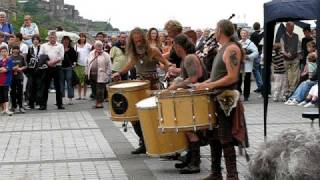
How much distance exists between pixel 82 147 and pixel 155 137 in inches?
99.6

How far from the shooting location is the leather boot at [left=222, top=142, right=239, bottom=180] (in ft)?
20.6

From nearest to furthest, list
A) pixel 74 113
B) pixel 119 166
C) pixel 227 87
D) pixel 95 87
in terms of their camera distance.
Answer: pixel 227 87 < pixel 119 166 < pixel 74 113 < pixel 95 87

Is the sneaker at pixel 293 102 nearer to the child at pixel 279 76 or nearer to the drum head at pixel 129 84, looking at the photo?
the child at pixel 279 76

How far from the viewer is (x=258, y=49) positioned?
715 inches

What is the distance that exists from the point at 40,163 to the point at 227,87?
302 cm

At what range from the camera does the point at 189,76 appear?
6918 mm

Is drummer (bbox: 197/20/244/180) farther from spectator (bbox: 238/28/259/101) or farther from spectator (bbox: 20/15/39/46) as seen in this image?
spectator (bbox: 20/15/39/46)

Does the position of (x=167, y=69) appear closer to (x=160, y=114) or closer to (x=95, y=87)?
(x=160, y=114)

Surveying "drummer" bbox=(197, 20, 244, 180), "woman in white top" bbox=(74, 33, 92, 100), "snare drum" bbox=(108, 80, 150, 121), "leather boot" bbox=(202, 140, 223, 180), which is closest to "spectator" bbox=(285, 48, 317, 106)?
"woman in white top" bbox=(74, 33, 92, 100)

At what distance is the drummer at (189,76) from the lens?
22.6 feet

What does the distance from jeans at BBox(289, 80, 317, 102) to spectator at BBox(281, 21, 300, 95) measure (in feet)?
2.36

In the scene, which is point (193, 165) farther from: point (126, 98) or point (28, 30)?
point (28, 30)

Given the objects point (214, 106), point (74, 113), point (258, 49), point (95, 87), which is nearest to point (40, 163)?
point (214, 106)

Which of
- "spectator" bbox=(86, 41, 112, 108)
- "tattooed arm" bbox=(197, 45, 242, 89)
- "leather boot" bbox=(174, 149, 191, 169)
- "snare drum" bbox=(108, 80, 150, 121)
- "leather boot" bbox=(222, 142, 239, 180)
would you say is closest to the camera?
"tattooed arm" bbox=(197, 45, 242, 89)
